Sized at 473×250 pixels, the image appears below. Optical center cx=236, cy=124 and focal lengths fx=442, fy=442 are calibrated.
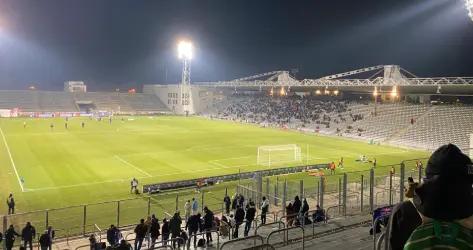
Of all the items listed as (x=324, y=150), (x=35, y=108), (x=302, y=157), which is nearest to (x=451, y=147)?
(x=302, y=157)

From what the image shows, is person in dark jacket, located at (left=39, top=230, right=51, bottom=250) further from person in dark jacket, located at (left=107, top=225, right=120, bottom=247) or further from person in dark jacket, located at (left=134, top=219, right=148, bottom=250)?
person in dark jacket, located at (left=134, top=219, right=148, bottom=250)

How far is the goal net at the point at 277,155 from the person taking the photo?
40.5 m

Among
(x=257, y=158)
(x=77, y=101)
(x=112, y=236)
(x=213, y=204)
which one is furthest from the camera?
(x=77, y=101)

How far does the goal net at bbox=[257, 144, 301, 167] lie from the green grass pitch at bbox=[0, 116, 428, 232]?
992mm

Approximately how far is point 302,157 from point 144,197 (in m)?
21.2

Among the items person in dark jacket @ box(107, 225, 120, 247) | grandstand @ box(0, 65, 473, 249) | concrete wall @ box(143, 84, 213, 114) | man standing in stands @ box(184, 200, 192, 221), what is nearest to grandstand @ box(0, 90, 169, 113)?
grandstand @ box(0, 65, 473, 249)

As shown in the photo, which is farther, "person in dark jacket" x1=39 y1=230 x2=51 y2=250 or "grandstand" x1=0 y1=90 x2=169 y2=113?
"grandstand" x1=0 y1=90 x2=169 y2=113

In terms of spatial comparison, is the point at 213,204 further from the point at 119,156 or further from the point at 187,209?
the point at 119,156

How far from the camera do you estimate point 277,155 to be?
43125 mm

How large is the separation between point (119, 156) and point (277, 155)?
15.1 metres

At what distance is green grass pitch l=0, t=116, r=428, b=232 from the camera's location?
28.5m

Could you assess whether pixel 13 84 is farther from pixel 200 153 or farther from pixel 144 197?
pixel 144 197

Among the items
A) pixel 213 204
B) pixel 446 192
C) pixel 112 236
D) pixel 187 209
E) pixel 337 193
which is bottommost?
pixel 213 204

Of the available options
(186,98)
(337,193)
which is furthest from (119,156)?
(186,98)
